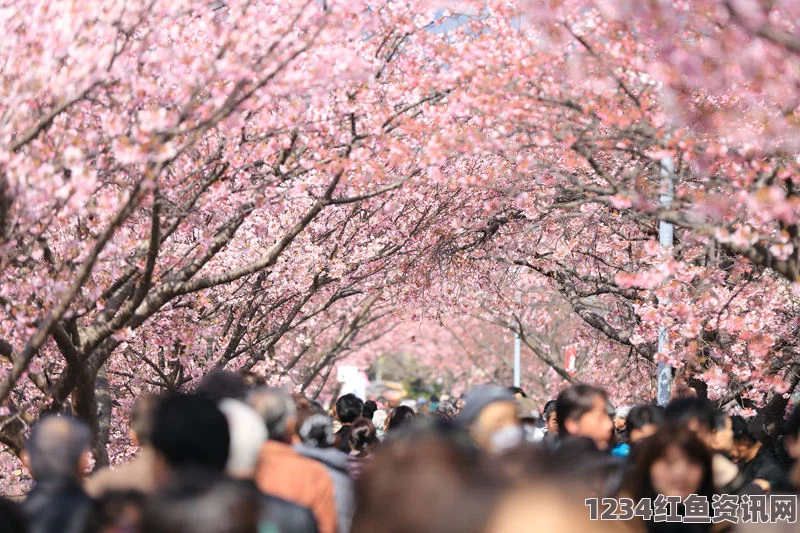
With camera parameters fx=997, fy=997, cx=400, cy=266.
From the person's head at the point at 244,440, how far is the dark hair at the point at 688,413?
1.85m

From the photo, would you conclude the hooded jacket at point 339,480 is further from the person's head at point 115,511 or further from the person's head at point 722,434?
the person's head at point 722,434

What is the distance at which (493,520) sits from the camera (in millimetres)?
2801

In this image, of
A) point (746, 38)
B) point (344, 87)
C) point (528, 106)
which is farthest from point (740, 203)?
point (344, 87)

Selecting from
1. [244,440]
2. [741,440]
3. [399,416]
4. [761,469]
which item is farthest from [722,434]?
[244,440]

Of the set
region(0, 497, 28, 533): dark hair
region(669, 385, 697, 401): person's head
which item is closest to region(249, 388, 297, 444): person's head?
region(0, 497, 28, 533): dark hair

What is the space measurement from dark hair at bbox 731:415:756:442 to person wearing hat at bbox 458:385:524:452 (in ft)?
6.14

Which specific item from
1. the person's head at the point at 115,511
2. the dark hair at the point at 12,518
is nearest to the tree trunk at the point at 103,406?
the dark hair at the point at 12,518

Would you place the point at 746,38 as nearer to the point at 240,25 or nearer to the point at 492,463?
the point at 240,25

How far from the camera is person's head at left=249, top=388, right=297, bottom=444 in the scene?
4.88 metres

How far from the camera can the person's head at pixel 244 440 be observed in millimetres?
4156

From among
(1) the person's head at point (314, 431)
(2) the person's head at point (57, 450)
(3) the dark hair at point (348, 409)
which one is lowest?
(2) the person's head at point (57, 450)

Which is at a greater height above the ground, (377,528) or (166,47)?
(166,47)

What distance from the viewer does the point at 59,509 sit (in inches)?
156

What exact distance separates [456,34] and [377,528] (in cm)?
743
